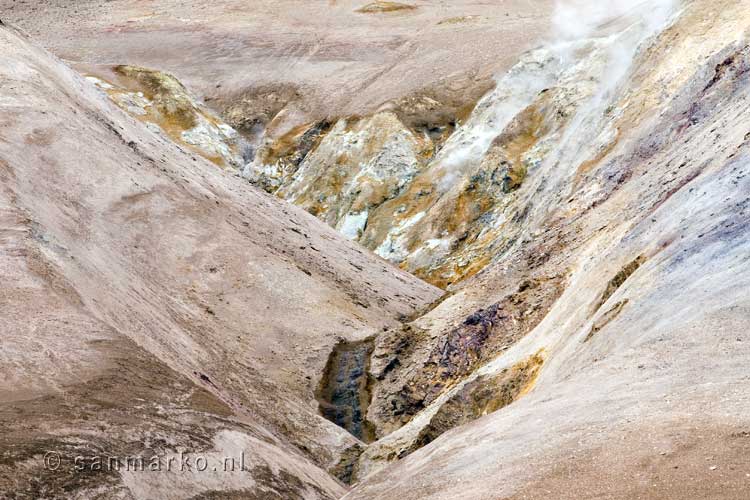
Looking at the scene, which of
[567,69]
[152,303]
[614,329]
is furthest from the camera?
[567,69]

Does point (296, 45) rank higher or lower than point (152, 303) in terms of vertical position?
higher

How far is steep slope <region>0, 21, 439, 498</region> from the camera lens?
24188 millimetres

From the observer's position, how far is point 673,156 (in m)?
40.7

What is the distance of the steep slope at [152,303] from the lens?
24.2 metres

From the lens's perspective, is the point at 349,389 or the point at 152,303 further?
the point at 349,389

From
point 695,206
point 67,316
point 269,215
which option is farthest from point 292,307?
point 695,206

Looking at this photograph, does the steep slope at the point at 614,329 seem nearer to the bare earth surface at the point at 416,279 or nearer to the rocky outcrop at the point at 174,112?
the bare earth surface at the point at 416,279

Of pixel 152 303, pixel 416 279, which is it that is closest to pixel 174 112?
pixel 416 279

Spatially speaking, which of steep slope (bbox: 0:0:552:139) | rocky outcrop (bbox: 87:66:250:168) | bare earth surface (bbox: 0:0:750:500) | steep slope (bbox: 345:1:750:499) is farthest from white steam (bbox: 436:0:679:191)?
rocky outcrop (bbox: 87:66:250:168)

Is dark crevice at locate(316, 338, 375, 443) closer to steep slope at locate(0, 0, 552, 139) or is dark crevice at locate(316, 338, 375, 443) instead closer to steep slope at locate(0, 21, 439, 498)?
steep slope at locate(0, 21, 439, 498)

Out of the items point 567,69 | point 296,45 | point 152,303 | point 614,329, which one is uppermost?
point 296,45

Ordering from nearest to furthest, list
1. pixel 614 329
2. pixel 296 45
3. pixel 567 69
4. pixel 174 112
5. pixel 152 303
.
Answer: pixel 614 329, pixel 152 303, pixel 567 69, pixel 174 112, pixel 296 45

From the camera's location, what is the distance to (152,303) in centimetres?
3775

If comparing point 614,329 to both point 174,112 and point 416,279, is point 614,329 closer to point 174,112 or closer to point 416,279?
point 416,279
